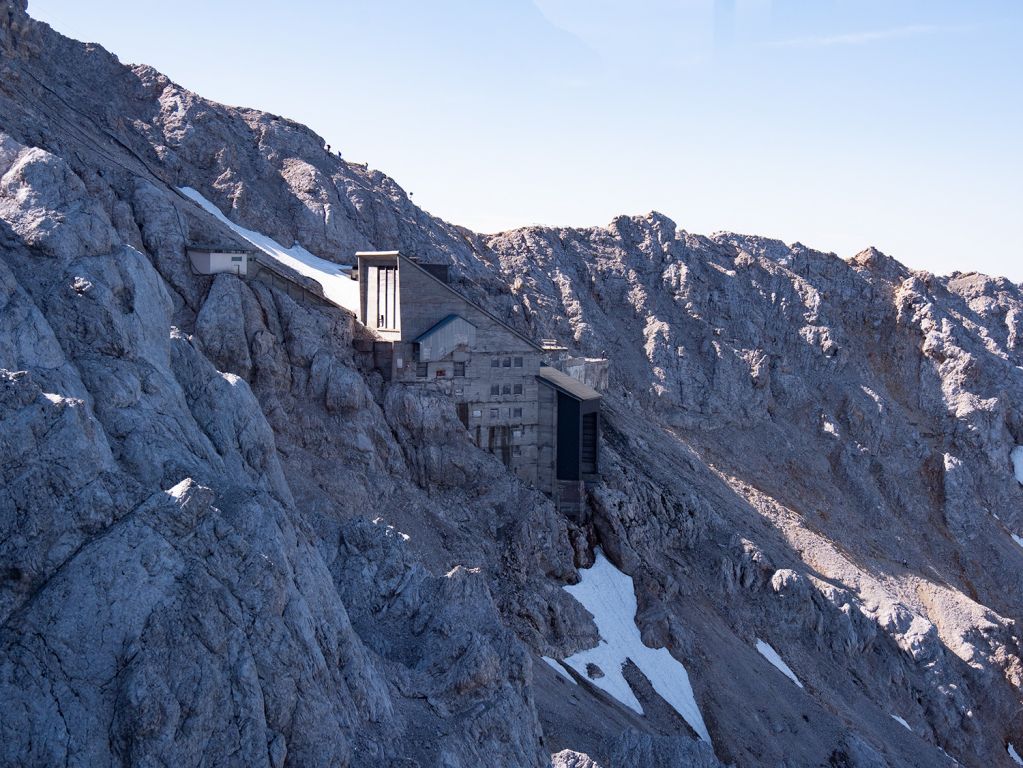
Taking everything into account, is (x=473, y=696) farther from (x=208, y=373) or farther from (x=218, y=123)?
(x=218, y=123)

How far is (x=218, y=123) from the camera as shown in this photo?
59500 mm

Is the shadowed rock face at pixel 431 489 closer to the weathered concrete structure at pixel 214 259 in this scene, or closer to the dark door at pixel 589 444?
the weathered concrete structure at pixel 214 259

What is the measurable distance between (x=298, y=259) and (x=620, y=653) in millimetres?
29381

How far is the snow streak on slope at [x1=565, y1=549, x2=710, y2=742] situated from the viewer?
115ft

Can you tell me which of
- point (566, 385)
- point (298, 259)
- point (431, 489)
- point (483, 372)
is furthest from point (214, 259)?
point (566, 385)

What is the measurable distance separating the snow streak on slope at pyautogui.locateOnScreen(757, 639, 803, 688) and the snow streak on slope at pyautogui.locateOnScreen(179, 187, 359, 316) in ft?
85.3

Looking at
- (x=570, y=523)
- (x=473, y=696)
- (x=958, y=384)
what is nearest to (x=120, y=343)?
(x=473, y=696)

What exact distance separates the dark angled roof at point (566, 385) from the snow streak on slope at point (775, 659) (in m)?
13.6

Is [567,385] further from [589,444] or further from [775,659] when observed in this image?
[775,659]

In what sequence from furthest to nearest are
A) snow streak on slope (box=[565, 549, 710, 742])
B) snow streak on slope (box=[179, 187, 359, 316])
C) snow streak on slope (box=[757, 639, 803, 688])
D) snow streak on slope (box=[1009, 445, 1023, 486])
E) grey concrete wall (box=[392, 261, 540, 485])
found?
snow streak on slope (box=[1009, 445, 1023, 486]) → snow streak on slope (box=[179, 187, 359, 316]) → grey concrete wall (box=[392, 261, 540, 485]) → snow streak on slope (box=[757, 639, 803, 688]) → snow streak on slope (box=[565, 549, 710, 742])

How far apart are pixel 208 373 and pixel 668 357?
53.9 metres

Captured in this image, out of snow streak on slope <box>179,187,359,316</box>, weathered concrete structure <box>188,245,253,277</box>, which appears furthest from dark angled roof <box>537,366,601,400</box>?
weathered concrete structure <box>188,245,253,277</box>

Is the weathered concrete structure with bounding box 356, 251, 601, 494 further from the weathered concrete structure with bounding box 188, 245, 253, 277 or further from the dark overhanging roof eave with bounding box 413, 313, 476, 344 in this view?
the weathered concrete structure with bounding box 188, 245, 253, 277

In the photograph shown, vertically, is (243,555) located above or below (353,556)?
above
